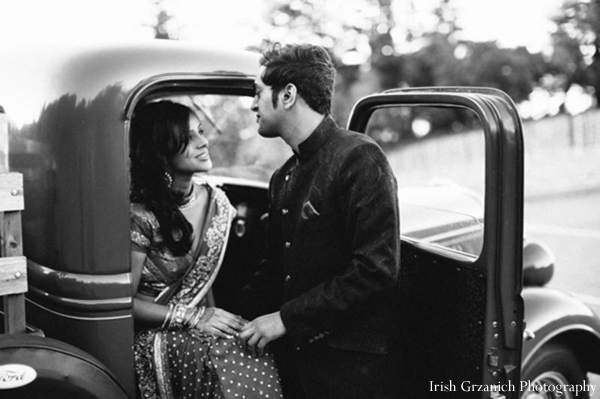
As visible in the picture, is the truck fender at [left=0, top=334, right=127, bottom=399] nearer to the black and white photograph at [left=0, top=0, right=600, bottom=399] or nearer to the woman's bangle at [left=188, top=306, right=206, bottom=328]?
the black and white photograph at [left=0, top=0, right=600, bottom=399]

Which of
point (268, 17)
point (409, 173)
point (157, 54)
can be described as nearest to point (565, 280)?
point (157, 54)

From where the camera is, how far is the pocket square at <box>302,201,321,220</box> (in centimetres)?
232

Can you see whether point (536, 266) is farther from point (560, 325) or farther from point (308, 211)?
point (308, 211)

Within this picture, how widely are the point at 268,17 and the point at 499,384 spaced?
81.4ft

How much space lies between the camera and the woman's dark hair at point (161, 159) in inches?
98.2

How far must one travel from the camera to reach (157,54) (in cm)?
232

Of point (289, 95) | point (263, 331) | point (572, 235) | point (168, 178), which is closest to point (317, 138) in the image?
point (289, 95)

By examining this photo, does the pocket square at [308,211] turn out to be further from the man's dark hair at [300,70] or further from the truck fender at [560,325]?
the truck fender at [560,325]

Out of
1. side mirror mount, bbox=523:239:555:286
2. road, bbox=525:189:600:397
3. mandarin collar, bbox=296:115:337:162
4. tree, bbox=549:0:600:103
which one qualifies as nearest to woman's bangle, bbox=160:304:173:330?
mandarin collar, bbox=296:115:337:162

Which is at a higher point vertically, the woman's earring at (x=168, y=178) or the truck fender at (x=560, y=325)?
the woman's earring at (x=168, y=178)

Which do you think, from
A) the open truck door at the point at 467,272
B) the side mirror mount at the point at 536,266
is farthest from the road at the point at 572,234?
the open truck door at the point at 467,272

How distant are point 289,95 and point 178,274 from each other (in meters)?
0.78

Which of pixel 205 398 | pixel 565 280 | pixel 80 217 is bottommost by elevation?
pixel 565 280

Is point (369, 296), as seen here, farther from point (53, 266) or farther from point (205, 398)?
point (53, 266)
